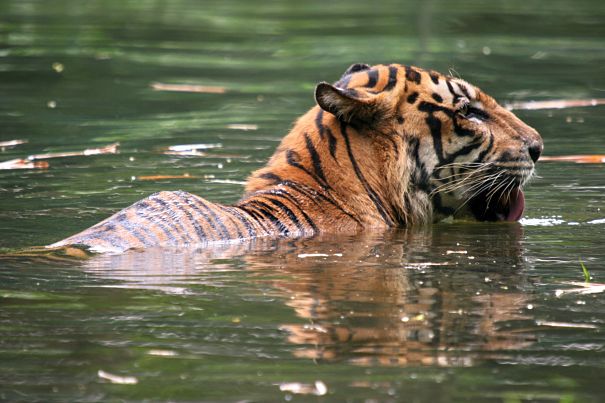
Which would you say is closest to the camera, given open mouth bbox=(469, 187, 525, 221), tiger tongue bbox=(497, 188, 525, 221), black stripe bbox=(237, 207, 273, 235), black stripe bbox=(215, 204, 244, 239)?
black stripe bbox=(215, 204, 244, 239)

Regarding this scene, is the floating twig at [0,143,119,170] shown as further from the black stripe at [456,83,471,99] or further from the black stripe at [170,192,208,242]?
the black stripe at [456,83,471,99]

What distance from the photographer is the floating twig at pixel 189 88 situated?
16.8 m

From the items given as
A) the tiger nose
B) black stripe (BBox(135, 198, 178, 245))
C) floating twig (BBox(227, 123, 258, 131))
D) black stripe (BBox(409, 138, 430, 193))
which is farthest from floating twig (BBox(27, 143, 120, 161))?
the tiger nose

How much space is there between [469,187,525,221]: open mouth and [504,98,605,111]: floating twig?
235 inches

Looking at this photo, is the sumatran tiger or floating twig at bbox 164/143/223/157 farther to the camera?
floating twig at bbox 164/143/223/157

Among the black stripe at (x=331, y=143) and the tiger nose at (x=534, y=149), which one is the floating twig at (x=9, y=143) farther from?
the tiger nose at (x=534, y=149)

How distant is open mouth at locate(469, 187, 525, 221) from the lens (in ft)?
Answer: 28.7

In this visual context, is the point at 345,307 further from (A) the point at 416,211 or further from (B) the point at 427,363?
(A) the point at 416,211

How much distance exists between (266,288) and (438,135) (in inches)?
81.6

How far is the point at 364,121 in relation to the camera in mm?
8078

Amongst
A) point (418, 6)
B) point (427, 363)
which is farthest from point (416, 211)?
point (418, 6)

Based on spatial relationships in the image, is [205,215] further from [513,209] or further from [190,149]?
[190,149]

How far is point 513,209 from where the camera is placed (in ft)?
29.2

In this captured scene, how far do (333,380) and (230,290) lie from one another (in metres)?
1.70
